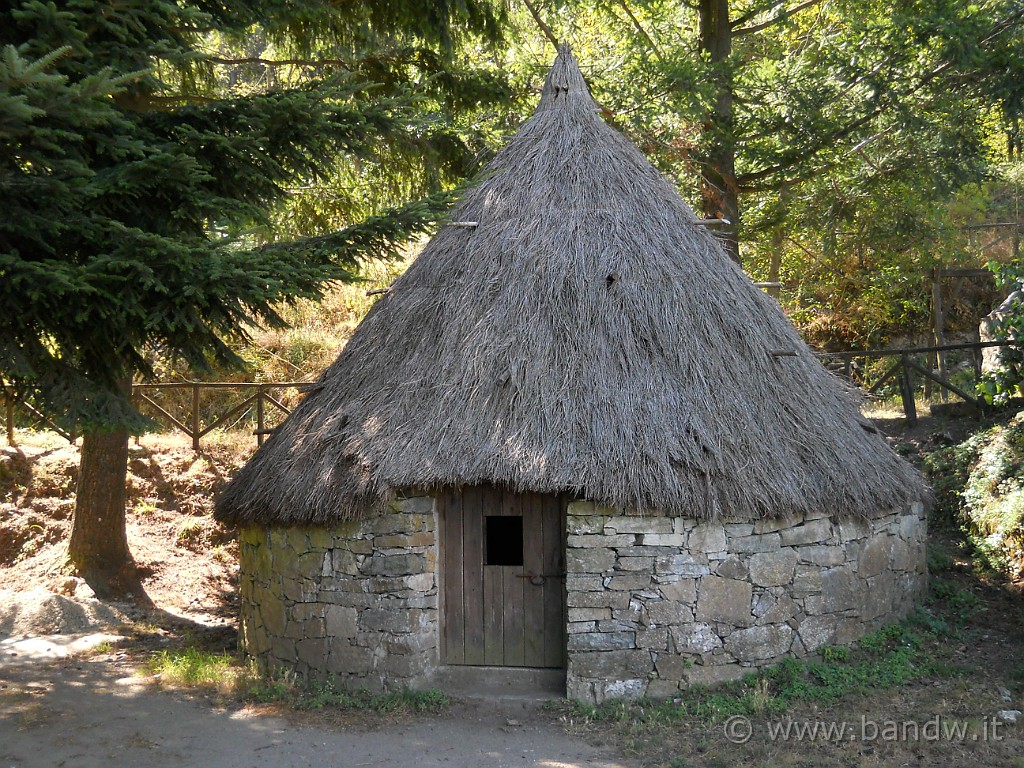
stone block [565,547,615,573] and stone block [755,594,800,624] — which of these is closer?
stone block [565,547,615,573]

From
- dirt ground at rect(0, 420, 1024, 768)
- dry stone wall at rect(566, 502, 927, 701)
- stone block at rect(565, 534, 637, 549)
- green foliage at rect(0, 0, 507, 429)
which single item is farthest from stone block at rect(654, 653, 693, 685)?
green foliage at rect(0, 0, 507, 429)

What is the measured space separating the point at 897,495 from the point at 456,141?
664 centimetres

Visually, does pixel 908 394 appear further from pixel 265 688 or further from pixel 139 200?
pixel 139 200

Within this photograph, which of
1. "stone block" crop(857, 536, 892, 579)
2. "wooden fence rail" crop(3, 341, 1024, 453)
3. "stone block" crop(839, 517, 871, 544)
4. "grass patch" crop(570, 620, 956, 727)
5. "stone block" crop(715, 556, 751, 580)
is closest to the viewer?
"grass patch" crop(570, 620, 956, 727)

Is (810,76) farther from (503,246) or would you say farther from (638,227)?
(503,246)

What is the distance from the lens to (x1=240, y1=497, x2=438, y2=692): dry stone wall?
25.0 ft

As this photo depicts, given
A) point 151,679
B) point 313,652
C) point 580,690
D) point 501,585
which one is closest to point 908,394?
point 501,585

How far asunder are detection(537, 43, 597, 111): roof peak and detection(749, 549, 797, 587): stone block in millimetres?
5361

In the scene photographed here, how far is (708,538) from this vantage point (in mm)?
7406

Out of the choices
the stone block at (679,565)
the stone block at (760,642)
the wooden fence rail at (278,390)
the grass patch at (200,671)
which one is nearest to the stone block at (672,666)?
the stone block at (760,642)

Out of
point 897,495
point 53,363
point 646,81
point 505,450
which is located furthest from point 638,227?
point 53,363

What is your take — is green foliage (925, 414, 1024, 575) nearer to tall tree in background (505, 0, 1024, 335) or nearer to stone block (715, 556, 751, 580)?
tall tree in background (505, 0, 1024, 335)

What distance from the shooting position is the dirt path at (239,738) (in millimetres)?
6457

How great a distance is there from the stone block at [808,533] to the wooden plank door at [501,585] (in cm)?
191
